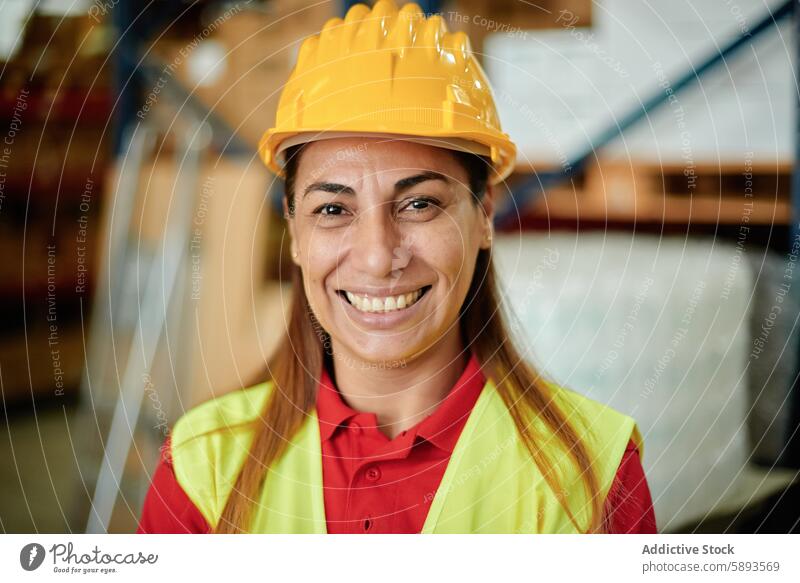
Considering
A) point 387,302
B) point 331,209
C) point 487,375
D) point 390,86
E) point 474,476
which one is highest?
point 390,86

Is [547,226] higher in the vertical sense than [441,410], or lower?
higher

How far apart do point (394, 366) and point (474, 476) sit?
0.15m

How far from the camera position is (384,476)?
90cm

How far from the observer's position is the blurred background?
1.35 meters

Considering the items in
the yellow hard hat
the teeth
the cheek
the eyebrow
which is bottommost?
the teeth

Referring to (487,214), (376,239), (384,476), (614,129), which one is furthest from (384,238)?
(614,129)

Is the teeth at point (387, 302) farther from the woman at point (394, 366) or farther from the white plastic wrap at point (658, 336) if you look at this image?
the white plastic wrap at point (658, 336)

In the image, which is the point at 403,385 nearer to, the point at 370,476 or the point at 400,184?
the point at 370,476

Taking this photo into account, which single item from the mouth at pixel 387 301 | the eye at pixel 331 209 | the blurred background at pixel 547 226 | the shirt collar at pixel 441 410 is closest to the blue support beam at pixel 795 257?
the blurred background at pixel 547 226

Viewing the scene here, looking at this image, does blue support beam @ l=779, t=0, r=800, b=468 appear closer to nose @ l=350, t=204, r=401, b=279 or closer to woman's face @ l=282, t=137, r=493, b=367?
woman's face @ l=282, t=137, r=493, b=367

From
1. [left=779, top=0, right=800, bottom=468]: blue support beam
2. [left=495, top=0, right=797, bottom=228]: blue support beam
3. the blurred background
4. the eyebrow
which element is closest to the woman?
the eyebrow

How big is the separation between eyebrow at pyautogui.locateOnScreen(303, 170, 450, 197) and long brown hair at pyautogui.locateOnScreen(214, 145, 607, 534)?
8 cm

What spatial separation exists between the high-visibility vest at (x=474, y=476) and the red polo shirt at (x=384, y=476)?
12mm

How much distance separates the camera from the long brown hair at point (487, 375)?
934 mm
